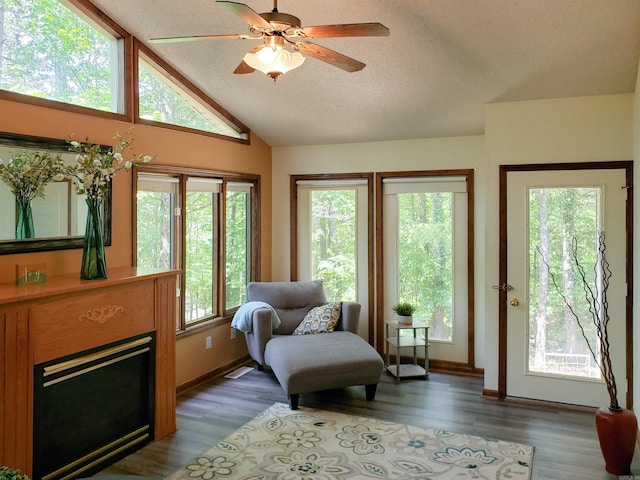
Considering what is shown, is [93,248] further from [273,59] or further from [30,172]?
[273,59]

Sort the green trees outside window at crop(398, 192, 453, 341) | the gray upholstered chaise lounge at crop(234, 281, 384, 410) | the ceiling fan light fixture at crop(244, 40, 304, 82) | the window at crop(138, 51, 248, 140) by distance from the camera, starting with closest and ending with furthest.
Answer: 1. the ceiling fan light fixture at crop(244, 40, 304, 82)
2. the gray upholstered chaise lounge at crop(234, 281, 384, 410)
3. the window at crop(138, 51, 248, 140)
4. the green trees outside window at crop(398, 192, 453, 341)

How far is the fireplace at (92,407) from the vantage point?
8.80 ft

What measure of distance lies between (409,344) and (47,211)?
10.2 feet

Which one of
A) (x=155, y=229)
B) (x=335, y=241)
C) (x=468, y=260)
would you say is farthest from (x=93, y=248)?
(x=468, y=260)

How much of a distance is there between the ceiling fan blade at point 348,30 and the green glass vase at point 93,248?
1701mm

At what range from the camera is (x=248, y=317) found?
4.48 metres

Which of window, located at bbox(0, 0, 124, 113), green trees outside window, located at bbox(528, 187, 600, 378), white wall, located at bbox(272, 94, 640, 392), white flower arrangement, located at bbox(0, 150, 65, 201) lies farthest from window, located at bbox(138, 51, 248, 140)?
green trees outside window, located at bbox(528, 187, 600, 378)

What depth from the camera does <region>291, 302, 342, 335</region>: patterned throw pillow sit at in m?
4.62

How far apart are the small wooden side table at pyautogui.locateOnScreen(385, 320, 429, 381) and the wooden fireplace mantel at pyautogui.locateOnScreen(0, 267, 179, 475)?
2.03 meters

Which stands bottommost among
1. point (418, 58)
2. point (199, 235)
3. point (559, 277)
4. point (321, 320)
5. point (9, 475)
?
point (321, 320)

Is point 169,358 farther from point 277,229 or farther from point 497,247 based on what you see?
point 497,247

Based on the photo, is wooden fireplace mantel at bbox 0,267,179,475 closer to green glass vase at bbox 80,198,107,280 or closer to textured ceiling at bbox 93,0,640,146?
green glass vase at bbox 80,198,107,280

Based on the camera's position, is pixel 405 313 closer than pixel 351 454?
No

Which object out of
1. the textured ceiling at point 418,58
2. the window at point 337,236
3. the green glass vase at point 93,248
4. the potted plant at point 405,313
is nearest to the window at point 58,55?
the textured ceiling at point 418,58
